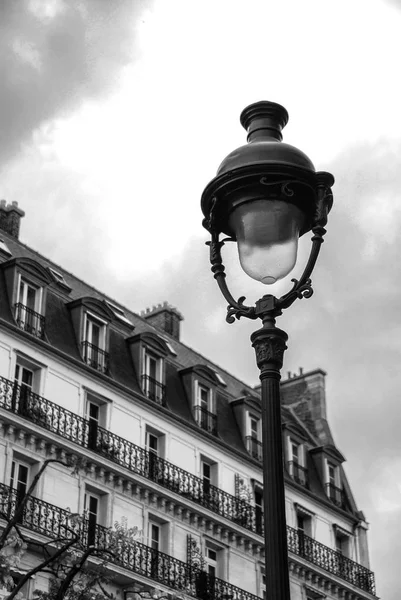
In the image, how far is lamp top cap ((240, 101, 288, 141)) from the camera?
358 inches

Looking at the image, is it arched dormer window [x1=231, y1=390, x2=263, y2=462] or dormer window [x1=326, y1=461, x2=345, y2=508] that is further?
dormer window [x1=326, y1=461, x2=345, y2=508]

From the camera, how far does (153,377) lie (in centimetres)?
3872

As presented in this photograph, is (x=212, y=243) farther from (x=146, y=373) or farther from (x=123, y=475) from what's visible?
(x=146, y=373)

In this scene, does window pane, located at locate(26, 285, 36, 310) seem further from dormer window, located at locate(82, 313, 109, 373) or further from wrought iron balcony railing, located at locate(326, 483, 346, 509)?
Answer: wrought iron balcony railing, located at locate(326, 483, 346, 509)

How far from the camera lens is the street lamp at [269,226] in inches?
317

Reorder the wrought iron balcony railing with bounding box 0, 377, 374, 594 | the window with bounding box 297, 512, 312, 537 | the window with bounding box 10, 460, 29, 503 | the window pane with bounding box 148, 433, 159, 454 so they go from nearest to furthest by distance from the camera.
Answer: the window with bounding box 10, 460, 29, 503, the wrought iron balcony railing with bounding box 0, 377, 374, 594, the window pane with bounding box 148, 433, 159, 454, the window with bounding box 297, 512, 312, 537

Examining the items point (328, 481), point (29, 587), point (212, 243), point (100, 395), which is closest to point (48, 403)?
point (100, 395)

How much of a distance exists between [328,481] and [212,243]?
126 feet

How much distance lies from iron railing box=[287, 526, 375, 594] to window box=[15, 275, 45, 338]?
1294 centimetres

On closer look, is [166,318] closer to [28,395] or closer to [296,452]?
[296,452]

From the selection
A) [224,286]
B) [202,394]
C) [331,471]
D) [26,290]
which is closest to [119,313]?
[202,394]

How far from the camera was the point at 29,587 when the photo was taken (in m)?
30.6

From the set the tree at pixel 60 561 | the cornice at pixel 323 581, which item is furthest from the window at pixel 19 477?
the tree at pixel 60 561

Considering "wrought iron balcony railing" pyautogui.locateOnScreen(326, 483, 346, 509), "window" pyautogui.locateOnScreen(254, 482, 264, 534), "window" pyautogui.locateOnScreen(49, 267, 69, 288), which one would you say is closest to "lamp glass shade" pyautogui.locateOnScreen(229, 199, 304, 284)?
"window" pyautogui.locateOnScreen(49, 267, 69, 288)
